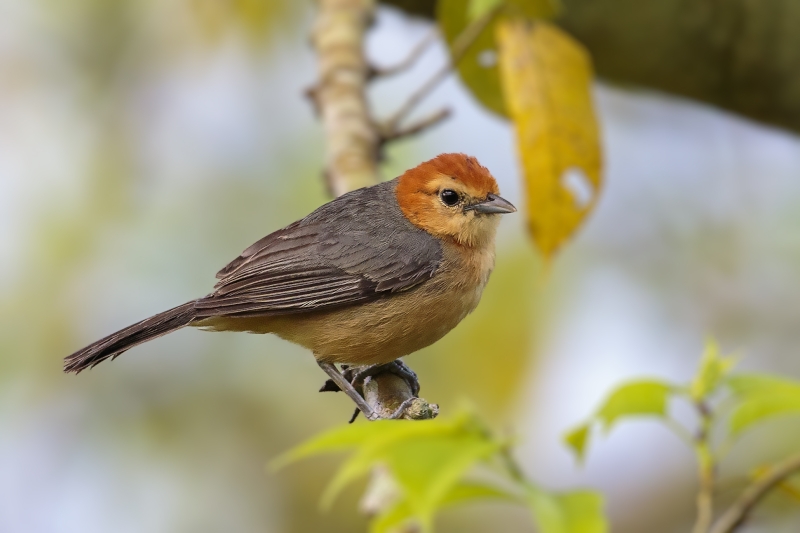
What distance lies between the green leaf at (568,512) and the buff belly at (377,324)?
250 centimetres

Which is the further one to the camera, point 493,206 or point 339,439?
point 493,206

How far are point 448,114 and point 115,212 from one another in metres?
3.43

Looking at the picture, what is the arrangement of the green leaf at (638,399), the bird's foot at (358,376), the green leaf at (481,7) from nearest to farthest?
1. the green leaf at (638,399)
2. the green leaf at (481,7)
3. the bird's foot at (358,376)

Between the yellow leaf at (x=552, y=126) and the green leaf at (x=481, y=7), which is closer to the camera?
the yellow leaf at (x=552, y=126)

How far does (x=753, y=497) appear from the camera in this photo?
1793mm

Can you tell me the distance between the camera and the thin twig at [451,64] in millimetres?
4434

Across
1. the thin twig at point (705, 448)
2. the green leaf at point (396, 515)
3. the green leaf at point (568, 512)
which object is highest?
the thin twig at point (705, 448)

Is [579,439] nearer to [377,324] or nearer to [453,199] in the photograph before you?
[377,324]

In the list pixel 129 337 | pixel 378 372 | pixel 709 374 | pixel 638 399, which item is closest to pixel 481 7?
pixel 378 372

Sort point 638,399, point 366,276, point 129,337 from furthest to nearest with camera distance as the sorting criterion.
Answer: point 366,276 → point 129,337 → point 638,399

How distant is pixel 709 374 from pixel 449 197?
2.57 meters

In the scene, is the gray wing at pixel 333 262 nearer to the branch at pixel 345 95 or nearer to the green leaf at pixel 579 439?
the branch at pixel 345 95

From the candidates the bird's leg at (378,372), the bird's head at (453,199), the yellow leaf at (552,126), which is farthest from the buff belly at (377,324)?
the yellow leaf at (552,126)

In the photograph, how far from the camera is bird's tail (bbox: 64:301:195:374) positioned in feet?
12.4
